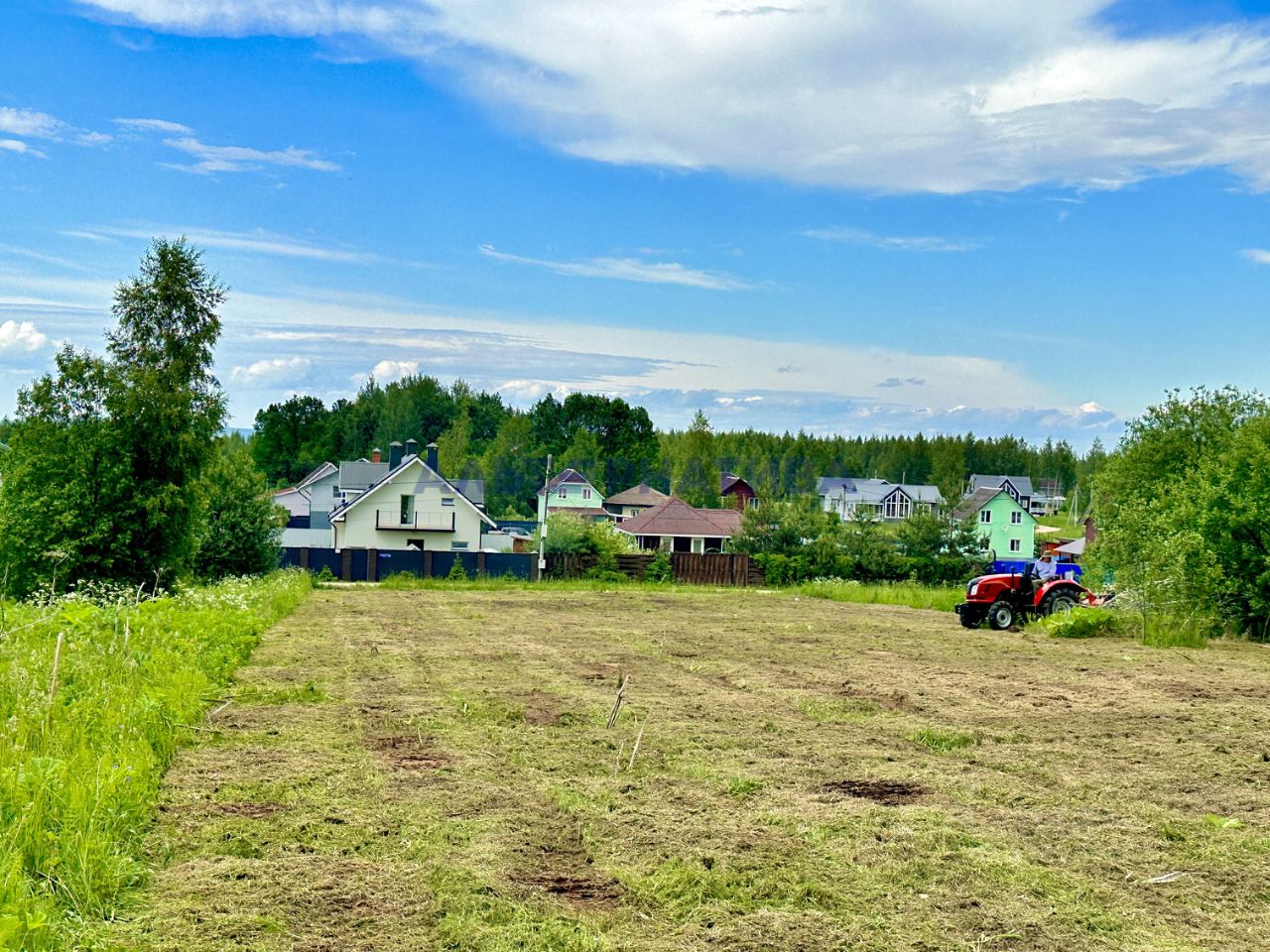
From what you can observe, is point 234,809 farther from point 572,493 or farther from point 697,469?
point 697,469

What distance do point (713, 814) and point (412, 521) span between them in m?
42.8

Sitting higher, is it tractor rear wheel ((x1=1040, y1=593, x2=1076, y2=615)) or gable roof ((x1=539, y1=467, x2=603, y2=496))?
gable roof ((x1=539, y1=467, x2=603, y2=496))

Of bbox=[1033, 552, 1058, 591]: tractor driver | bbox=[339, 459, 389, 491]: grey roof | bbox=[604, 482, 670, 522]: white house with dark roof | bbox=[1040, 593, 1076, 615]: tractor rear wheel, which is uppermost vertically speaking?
bbox=[339, 459, 389, 491]: grey roof

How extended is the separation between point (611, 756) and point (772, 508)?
36153mm

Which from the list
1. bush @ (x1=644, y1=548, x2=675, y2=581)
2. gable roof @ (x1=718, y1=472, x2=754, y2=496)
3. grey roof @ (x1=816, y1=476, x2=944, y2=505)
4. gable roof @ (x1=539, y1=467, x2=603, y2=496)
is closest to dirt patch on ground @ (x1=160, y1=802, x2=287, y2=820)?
bush @ (x1=644, y1=548, x2=675, y2=581)

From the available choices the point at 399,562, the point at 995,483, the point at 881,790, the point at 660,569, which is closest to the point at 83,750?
the point at 881,790

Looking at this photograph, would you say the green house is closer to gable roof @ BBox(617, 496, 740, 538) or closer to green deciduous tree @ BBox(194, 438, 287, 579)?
gable roof @ BBox(617, 496, 740, 538)

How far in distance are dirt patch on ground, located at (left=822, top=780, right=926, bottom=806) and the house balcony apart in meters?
41.8

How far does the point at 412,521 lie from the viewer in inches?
1917

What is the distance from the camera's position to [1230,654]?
18.3 m

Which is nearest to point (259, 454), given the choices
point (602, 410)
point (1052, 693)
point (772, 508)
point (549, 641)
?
point (602, 410)

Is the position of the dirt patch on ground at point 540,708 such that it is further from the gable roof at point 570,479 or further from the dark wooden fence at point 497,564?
the gable roof at point 570,479

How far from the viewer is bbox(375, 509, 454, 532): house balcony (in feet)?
159

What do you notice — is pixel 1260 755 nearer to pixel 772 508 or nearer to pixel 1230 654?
pixel 1230 654
